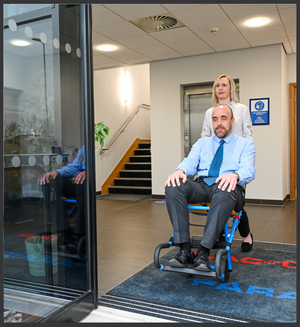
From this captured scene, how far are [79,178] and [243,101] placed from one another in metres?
4.54

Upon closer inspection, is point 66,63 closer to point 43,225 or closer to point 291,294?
point 43,225

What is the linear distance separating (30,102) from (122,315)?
1.21 m

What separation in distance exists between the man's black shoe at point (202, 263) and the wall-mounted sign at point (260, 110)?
4135mm

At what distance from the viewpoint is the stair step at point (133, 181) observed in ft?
24.4

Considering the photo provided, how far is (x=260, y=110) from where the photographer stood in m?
5.71

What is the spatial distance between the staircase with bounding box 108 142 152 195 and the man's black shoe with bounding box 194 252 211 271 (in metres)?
5.16

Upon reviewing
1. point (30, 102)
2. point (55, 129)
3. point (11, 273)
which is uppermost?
point (30, 102)

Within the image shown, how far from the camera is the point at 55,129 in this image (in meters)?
1.79

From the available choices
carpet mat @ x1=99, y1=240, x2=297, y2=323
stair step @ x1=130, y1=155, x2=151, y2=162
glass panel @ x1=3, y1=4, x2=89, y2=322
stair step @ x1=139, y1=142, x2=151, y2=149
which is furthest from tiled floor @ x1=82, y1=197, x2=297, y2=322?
stair step @ x1=139, y1=142, x2=151, y2=149

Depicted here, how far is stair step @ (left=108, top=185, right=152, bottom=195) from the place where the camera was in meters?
7.26

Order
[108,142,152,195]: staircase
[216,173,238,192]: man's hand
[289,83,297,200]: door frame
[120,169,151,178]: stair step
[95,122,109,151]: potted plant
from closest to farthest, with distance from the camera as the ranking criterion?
[216,173,238,192]: man's hand < [289,83,297,200]: door frame < [95,122,109,151]: potted plant < [108,142,152,195]: staircase < [120,169,151,178]: stair step

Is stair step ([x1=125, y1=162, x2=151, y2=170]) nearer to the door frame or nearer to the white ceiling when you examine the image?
the white ceiling

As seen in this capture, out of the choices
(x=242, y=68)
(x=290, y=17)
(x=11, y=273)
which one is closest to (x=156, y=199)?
(x=242, y=68)

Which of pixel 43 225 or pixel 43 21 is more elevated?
pixel 43 21
